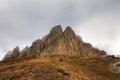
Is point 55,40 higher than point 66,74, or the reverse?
point 55,40

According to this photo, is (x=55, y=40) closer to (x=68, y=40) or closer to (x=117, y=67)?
(x=68, y=40)

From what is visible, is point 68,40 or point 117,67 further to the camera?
point 68,40

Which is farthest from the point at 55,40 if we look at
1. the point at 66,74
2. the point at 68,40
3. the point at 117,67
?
the point at 66,74

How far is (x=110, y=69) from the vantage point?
48375mm

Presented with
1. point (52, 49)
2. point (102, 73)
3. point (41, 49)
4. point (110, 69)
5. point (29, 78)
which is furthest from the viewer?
point (41, 49)

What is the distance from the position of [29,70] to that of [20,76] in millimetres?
3423

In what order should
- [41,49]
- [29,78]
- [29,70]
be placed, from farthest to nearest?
[41,49] → [29,70] → [29,78]

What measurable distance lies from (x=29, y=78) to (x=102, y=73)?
57.5ft

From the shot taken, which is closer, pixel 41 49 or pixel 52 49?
pixel 52 49

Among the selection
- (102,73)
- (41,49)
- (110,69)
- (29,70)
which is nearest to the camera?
(29,70)

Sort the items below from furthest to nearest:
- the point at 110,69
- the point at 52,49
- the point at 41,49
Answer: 1. the point at 41,49
2. the point at 52,49
3. the point at 110,69

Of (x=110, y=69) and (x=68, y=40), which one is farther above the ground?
(x=68, y=40)

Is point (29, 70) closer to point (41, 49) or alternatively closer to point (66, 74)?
point (66, 74)

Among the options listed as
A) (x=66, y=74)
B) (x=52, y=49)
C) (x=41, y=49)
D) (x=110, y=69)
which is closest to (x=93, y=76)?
(x=66, y=74)
